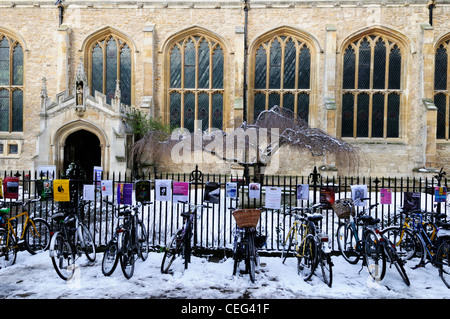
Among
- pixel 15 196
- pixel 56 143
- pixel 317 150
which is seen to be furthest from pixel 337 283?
pixel 56 143

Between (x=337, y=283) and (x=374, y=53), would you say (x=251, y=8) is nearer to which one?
(x=374, y=53)

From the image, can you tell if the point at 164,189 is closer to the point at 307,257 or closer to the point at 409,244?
the point at 307,257

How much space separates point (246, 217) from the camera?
5.00m

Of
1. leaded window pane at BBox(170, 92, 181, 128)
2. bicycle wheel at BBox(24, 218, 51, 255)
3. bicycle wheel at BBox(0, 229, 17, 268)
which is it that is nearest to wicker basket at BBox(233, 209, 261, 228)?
bicycle wheel at BBox(24, 218, 51, 255)

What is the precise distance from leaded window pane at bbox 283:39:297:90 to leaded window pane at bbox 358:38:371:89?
3.45 metres

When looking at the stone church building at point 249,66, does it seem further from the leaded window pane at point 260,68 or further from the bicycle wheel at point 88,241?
the bicycle wheel at point 88,241

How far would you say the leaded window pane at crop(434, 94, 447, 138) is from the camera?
16188 mm

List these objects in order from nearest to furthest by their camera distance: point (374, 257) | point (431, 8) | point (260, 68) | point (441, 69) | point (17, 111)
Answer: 1. point (374, 257)
2. point (431, 8)
3. point (441, 69)
4. point (260, 68)
5. point (17, 111)

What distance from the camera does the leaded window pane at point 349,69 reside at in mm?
16202

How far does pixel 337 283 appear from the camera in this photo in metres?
4.73

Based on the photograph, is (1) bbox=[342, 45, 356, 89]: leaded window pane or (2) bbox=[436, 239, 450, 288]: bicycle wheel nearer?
(2) bbox=[436, 239, 450, 288]: bicycle wheel

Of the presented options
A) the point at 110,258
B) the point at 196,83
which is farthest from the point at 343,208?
the point at 196,83

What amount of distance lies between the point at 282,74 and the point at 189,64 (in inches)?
198

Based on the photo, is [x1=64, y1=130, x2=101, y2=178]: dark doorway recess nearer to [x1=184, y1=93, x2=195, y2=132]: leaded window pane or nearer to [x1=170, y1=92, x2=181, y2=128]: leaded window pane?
[x1=170, y1=92, x2=181, y2=128]: leaded window pane
